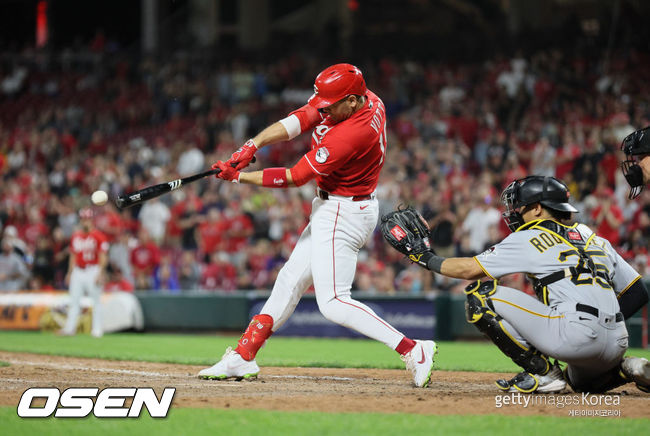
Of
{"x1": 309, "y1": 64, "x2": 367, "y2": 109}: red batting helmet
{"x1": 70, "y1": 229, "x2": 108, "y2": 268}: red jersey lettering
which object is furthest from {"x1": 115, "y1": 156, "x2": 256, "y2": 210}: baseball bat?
{"x1": 70, "y1": 229, "x2": 108, "y2": 268}: red jersey lettering

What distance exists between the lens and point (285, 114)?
62.7 ft

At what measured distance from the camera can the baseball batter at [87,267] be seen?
1330 centimetres

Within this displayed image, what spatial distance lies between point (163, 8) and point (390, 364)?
66.7ft

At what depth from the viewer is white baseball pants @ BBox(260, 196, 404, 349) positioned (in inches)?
224

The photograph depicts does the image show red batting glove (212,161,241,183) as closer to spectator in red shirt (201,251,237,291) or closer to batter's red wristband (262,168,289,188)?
batter's red wristband (262,168,289,188)

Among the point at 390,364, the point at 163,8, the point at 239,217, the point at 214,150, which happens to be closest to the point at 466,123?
the point at 239,217

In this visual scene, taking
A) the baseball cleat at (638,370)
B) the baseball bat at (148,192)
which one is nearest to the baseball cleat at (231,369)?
the baseball bat at (148,192)

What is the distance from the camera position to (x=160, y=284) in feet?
51.7

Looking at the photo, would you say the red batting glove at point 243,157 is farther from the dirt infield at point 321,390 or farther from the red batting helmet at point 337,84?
the dirt infield at point 321,390

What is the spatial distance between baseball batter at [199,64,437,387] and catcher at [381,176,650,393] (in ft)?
1.75

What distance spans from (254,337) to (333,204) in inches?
43.4

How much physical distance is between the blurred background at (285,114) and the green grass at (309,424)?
7.65m

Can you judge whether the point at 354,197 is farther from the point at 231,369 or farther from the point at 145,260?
the point at 145,260

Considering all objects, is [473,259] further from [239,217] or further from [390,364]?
[239,217]
